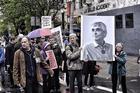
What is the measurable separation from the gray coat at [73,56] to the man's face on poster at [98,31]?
79cm

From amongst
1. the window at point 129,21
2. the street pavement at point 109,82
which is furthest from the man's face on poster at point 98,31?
the window at point 129,21

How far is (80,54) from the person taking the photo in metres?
12.6

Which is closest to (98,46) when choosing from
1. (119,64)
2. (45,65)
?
(119,64)

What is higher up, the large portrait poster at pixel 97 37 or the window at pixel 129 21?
the window at pixel 129 21

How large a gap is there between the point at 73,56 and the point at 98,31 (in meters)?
1.09

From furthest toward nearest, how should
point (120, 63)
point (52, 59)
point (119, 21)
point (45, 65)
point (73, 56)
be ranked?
point (119, 21) → point (52, 59) → point (120, 63) → point (73, 56) → point (45, 65)

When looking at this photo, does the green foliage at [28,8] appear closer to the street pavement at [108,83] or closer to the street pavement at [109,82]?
the street pavement at [109,82]

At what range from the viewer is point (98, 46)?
12.9m

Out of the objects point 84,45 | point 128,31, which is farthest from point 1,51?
point 128,31

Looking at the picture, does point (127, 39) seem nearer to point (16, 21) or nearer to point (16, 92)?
point (16, 21)

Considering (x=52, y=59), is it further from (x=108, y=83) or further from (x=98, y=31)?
(x=108, y=83)

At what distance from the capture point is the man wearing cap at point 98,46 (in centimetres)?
1282

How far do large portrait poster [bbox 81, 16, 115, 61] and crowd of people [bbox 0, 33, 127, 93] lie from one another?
1.00 feet

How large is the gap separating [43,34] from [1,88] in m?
2.97
